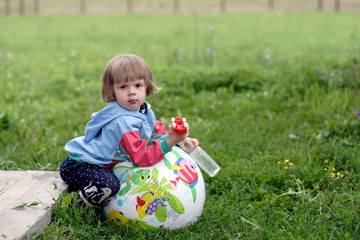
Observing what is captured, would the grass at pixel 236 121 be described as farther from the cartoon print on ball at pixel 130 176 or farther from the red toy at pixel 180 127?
the red toy at pixel 180 127

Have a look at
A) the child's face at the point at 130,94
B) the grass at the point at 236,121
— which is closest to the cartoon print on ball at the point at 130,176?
the grass at the point at 236,121

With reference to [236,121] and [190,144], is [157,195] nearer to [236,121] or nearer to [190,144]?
[190,144]

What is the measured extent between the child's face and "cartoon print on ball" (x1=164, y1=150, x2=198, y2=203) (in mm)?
495

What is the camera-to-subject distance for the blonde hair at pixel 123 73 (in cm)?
378

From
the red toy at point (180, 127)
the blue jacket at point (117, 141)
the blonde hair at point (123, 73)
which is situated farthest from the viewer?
the blonde hair at point (123, 73)

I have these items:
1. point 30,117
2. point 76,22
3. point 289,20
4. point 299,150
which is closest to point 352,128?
point 299,150

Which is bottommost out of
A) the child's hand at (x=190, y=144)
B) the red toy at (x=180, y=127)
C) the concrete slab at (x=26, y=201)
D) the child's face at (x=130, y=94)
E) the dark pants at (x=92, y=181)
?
the concrete slab at (x=26, y=201)

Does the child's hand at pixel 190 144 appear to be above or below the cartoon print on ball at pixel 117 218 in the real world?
above

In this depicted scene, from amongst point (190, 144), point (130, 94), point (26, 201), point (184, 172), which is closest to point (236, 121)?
point (190, 144)

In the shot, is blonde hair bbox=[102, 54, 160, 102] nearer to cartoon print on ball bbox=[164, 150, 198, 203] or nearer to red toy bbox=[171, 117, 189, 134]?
red toy bbox=[171, 117, 189, 134]

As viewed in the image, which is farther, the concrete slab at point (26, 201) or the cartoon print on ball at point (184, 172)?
the cartoon print on ball at point (184, 172)

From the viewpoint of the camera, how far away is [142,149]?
3.66 m

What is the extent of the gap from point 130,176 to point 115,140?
296 mm

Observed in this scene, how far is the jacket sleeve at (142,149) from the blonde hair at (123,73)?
41cm
